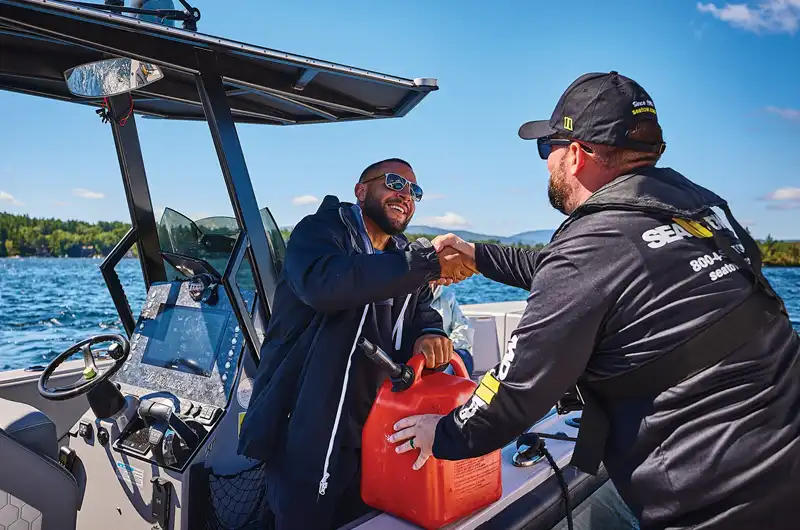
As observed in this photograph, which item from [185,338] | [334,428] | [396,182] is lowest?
[334,428]

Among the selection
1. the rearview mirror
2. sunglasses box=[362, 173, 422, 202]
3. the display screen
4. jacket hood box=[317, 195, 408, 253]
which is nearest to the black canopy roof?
the rearview mirror

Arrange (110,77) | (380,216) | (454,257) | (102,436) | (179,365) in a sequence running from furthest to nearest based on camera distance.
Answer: (110,77) < (179,365) < (102,436) < (380,216) < (454,257)

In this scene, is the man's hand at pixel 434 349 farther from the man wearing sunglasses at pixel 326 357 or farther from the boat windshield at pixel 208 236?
the boat windshield at pixel 208 236

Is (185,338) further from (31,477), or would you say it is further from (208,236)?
(31,477)

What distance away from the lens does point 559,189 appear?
1489mm

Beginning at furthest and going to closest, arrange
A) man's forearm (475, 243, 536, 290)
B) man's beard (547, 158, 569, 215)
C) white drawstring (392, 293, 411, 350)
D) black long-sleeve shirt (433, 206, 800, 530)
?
1. white drawstring (392, 293, 411, 350)
2. man's forearm (475, 243, 536, 290)
3. man's beard (547, 158, 569, 215)
4. black long-sleeve shirt (433, 206, 800, 530)

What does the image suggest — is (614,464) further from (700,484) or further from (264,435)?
(264,435)

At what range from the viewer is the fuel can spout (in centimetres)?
160

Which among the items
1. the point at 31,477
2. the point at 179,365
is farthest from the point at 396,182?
the point at 31,477

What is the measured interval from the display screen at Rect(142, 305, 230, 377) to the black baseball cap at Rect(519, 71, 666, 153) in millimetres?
1849

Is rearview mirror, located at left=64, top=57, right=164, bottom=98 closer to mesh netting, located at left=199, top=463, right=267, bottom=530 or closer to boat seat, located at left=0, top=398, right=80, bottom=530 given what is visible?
boat seat, located at left=0, top=398, right=80, bottom=530

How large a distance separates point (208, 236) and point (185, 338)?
0.51m

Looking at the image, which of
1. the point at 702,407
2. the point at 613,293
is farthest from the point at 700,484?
the point at 613,293

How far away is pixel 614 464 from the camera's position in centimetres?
129
